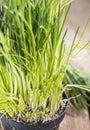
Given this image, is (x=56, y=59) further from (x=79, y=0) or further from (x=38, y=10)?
(x=79, y=0)

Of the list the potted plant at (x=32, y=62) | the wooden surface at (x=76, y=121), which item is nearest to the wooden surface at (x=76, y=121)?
the wooden surface at (x=76, y=121)

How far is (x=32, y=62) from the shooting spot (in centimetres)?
75

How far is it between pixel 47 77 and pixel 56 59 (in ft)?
0.16

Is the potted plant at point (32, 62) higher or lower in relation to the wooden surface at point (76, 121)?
higher

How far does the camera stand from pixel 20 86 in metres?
0.79

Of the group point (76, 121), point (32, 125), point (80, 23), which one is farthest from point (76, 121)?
point (80, 23)

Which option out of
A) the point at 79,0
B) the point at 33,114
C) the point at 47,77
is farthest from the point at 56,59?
the point at 79,0

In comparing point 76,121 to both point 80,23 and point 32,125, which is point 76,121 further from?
point 80,23

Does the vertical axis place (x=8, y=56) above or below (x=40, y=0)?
below

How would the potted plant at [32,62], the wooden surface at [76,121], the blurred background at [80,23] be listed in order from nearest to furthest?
the potted plant at [32,62]
the wooden surface at [76,121]
the blurred background at [80,23]

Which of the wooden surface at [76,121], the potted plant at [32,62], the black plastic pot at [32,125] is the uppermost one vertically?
the potted plant at [32,62]

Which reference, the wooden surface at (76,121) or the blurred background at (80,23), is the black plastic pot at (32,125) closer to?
the wooden surface at (76,121)

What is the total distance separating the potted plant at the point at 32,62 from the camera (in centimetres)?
71

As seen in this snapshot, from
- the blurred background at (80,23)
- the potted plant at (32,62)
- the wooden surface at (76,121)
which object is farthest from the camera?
the blurred background at (80,23)
